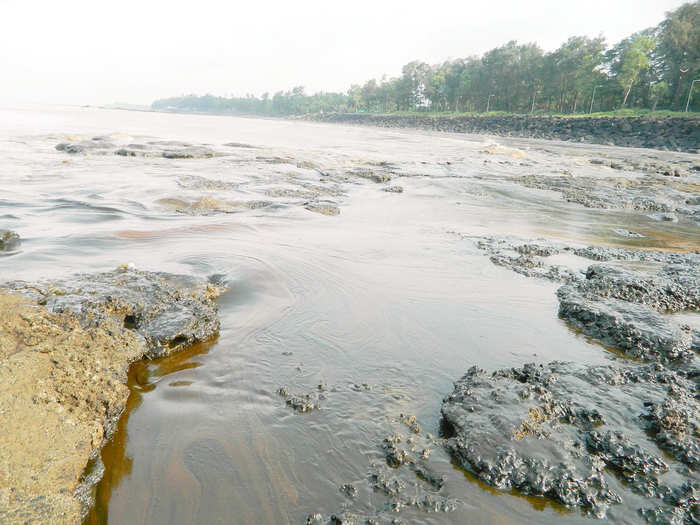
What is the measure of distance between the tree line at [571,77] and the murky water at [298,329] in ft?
192

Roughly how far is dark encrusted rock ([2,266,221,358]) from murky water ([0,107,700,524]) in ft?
0.52

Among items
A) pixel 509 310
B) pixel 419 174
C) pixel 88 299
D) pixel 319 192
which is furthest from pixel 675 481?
pixel 419 174

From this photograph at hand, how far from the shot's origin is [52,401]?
186 centimetres

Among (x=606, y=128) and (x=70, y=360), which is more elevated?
(x=606, y=128)

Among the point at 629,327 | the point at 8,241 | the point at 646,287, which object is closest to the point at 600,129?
the point at 646,287

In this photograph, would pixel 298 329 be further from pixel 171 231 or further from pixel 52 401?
pixel 171 231

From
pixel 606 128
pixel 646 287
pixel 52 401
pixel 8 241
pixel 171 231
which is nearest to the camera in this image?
pixel 52 401

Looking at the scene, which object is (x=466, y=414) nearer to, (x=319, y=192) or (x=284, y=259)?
(x=284, y=259)

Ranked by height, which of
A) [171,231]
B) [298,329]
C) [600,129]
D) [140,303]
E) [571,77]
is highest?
[571,77]

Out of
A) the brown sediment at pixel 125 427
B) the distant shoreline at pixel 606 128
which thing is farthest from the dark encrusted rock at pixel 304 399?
the distant shoreline at pixel 606 128

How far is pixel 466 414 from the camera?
7.01ft

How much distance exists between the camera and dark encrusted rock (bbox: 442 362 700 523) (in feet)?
5.88

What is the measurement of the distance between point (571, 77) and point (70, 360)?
244ft

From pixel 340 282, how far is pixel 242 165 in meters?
9.58
